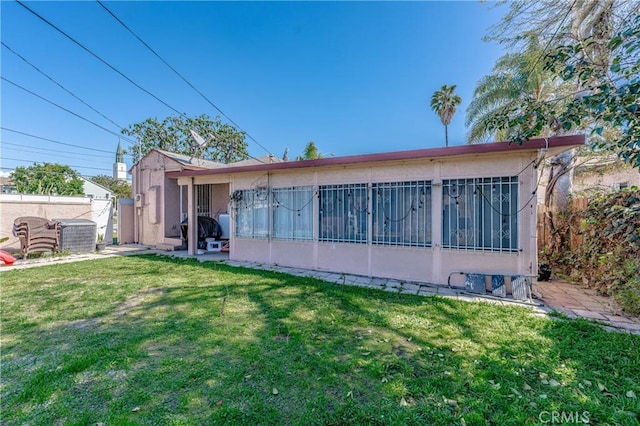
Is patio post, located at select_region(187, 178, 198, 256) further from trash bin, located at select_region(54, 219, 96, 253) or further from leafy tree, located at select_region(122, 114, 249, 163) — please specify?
leafy tree, located at select_region(122, 114, 249, 163)

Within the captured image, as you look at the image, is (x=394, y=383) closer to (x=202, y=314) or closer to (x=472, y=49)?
(x=202, y=314)

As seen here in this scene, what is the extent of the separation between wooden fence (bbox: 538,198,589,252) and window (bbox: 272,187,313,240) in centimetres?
576

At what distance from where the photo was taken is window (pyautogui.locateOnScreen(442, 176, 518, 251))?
482 centimetres

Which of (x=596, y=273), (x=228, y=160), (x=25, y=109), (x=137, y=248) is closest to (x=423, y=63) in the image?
(x=596, y=273)

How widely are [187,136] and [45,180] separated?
1294 cm

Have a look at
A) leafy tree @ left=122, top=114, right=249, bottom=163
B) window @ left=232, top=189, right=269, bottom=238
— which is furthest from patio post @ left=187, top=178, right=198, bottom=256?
leafy tree @ left=122, top=114, right=249, bottom=163

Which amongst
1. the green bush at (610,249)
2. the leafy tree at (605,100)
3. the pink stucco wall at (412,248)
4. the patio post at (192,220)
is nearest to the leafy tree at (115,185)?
the patio post at (192,220)

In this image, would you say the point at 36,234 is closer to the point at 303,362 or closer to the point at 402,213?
the point at 303,362

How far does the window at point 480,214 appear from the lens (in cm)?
482

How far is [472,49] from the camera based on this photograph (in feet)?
27.1

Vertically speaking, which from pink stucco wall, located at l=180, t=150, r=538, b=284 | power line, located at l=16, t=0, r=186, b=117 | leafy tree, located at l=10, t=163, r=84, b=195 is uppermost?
power line, located at l=16, t=0, r=186, b=117

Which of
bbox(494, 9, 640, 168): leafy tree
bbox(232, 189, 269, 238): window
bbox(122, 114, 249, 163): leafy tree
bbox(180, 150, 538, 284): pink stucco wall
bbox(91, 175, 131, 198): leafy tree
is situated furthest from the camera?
bbox(91, 175, 131, 198): leafy tree

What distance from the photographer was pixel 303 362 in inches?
103

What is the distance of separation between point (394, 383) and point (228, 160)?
2898cm
